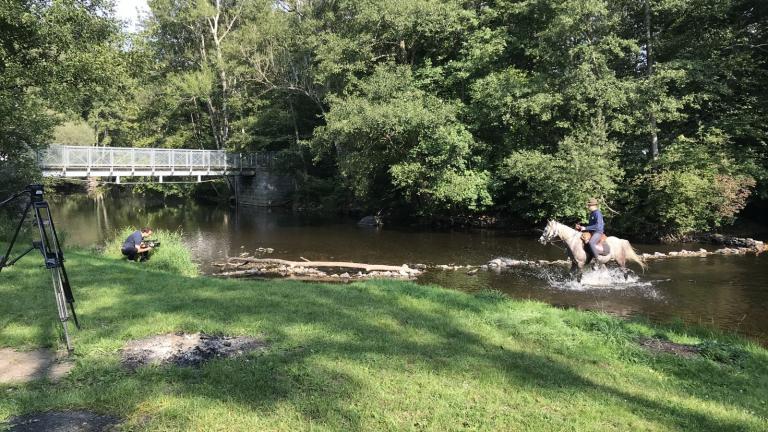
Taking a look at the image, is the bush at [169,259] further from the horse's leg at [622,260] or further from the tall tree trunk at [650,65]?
the tall tree trunk at [650,65]

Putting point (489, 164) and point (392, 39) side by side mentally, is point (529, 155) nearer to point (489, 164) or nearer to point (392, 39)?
point (489, 164)

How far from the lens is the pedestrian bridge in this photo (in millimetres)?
30922

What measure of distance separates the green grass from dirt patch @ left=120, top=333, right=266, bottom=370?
184 mm

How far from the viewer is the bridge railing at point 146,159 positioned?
30.9 metres

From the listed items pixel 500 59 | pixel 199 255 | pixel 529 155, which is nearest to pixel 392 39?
pixel 500 59

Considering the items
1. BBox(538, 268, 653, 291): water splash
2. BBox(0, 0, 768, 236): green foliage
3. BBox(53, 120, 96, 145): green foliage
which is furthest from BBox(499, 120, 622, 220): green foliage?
BBox(53, 120, 96, 145): green foliage

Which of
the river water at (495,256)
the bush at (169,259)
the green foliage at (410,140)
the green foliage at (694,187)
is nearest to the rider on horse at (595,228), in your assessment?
the river water at (495,256)

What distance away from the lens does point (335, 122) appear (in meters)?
26.3

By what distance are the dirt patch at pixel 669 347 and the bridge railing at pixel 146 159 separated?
29.9 meters

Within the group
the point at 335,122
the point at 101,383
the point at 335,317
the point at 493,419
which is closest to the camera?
the point at 493,419

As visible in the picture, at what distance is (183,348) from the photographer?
19.1 feet

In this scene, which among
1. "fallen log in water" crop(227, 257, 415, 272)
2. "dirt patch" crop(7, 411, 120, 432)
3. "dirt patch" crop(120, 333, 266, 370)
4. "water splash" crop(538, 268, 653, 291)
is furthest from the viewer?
"fallen log in water" crop(227, 257, 415, 272)

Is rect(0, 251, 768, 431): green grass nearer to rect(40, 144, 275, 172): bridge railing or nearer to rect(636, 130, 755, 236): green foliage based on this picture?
rect(636, 130, 755, 236): green foliage

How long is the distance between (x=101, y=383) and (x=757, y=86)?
93.4 ft
